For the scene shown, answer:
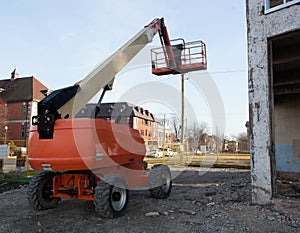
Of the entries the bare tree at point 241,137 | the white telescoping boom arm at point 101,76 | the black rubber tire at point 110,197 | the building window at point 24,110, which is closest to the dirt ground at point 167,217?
the black rubber tire at point 110,197

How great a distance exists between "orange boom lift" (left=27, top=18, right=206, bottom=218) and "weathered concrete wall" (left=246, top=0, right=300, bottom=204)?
2402mm

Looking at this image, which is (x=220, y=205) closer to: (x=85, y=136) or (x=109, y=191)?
(x=109, y=191)

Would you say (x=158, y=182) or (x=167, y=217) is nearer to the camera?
(x=167, y=217)

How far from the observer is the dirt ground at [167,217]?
4664 mm

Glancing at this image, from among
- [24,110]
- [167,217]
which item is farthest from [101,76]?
[24,110]

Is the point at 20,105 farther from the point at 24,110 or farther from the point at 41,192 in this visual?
the point at 41,192

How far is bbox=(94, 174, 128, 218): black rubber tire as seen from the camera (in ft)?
16.4

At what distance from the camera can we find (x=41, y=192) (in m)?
5.81

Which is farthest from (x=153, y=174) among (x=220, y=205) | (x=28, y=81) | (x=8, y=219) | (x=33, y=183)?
(x=28, y=81)

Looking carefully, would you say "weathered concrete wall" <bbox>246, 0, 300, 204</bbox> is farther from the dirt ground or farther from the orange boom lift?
the orange boom lift

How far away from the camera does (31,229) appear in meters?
4.67

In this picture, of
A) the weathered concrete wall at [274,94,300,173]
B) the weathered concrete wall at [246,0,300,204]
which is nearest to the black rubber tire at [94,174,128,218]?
the weathered concrete wall at [246,0,300,204]

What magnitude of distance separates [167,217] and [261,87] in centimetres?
344

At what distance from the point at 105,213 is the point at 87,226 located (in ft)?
1.33
